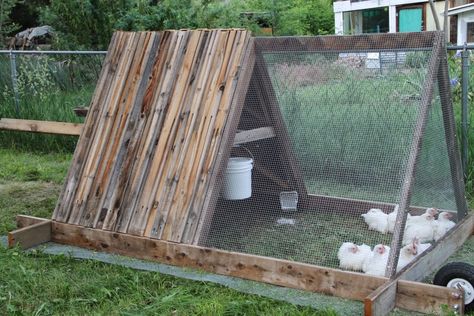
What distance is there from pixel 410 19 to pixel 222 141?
61.4ft

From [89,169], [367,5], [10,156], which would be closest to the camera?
[89,169]

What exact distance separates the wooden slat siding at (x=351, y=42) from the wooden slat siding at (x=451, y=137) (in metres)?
0.30

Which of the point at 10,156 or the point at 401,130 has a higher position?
the point at 401,130

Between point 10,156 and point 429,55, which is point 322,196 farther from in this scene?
point 10,156

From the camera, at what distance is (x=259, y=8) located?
23875mm

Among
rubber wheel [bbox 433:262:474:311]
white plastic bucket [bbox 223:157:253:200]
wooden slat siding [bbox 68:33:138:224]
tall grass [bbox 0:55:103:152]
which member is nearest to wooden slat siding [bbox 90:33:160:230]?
wooden slat siding [bbox 68:33:138:224]

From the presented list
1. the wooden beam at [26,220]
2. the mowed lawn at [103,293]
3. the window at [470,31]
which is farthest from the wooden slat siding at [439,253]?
the window at [470,31]

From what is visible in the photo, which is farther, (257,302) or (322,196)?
(322,196)

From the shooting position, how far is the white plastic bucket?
4633mm

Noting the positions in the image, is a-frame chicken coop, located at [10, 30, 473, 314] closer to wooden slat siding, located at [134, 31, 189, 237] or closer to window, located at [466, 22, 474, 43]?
wooden slat siding, located at [134, 31, 189, 237]

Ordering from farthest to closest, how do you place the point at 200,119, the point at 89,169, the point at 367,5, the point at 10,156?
the point at 367,5, the point at 10,156, the point at 89,169, the point at 200,119

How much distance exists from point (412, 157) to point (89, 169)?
236 cm

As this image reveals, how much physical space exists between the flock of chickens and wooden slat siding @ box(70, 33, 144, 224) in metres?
1.77

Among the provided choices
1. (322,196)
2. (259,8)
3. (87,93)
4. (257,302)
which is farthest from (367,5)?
(257,302)
